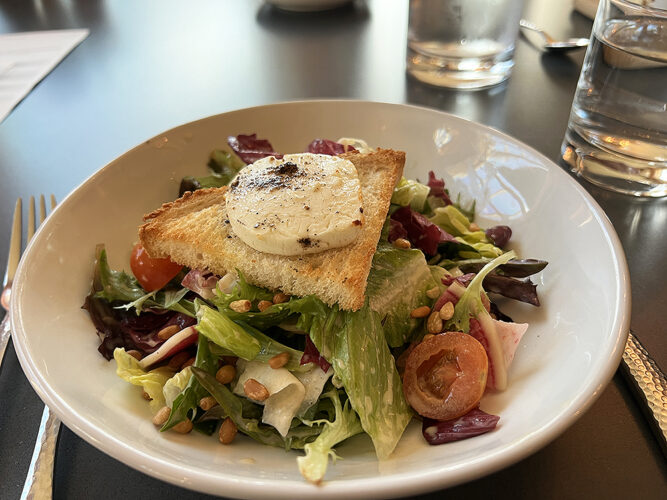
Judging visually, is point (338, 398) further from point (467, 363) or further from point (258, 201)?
point (258, 201)

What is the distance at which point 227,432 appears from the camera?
1.40 metres

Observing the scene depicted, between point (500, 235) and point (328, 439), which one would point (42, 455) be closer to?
point (328, 439)

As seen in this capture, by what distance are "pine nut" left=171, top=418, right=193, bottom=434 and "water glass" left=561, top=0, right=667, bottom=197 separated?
206 centimetres

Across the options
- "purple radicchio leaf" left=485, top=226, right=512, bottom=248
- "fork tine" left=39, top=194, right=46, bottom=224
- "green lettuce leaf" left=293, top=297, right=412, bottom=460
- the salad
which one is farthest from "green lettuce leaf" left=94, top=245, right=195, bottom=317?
"purple radicchio leaf" left=485, top=226, right=512, bottom=248

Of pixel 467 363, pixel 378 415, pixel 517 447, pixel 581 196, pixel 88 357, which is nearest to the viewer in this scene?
pixel 517 447

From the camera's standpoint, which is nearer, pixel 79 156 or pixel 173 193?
pixel 173 193

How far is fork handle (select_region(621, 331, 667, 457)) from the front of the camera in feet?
4.88

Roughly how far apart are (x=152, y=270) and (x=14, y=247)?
2.48ft

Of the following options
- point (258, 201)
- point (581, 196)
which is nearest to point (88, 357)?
point (258, 201)

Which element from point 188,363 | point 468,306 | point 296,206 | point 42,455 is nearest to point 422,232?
point 468,306

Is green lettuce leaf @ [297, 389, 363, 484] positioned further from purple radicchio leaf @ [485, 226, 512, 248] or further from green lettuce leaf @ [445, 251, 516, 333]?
purple radicchio leaf @ [485, 226, 512, 248]

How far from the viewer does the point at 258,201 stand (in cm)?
169

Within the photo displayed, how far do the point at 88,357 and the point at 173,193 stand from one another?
854 mm

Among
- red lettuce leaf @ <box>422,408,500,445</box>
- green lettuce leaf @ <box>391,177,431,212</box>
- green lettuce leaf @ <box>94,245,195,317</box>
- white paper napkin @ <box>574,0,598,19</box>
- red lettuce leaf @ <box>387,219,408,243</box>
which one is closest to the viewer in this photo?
red lettuce leaf @ <box>422,408,500,445</box>
